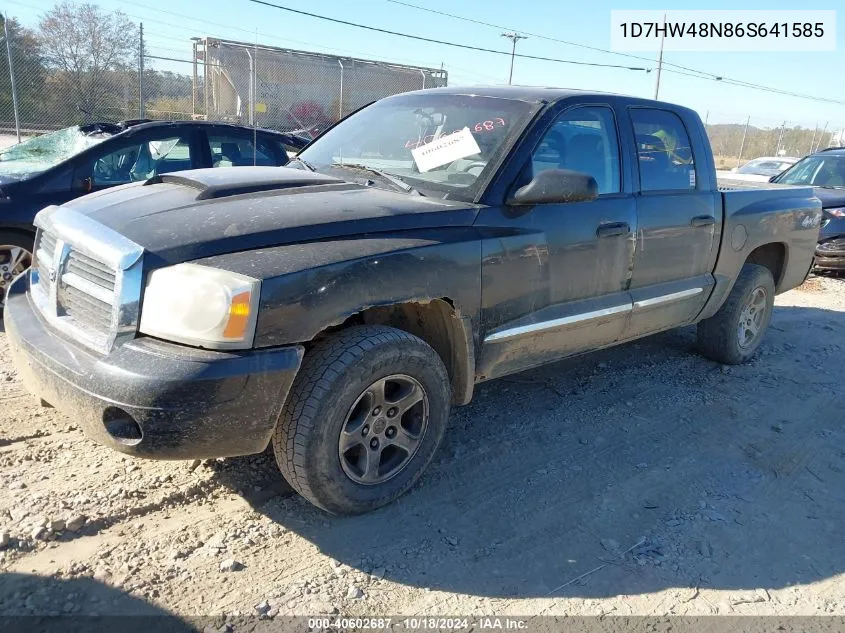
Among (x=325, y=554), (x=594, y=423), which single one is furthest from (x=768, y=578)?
(x=325, y=554)

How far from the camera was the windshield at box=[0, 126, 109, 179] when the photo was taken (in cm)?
563

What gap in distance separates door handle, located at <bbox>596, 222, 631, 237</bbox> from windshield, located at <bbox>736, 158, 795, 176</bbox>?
12989mm

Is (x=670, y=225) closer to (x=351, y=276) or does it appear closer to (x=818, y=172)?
(x=351, y=276)

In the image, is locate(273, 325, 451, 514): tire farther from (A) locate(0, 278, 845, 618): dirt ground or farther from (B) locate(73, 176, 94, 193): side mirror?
(B) locate(73, 176, 94, 193): side mirror

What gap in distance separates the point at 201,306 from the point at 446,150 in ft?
5.40

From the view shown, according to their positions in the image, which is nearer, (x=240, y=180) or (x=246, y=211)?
(x=246, y=211)

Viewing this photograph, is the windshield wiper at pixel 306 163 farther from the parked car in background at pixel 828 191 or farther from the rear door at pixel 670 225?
the parked car in background at pixel 828 191

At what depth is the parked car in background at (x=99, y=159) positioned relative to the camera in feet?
17.2

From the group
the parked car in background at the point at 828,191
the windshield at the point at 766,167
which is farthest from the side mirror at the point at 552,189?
the windshield at the point at 766,167

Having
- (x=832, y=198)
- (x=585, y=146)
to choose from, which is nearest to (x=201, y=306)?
(x=585, y=146)

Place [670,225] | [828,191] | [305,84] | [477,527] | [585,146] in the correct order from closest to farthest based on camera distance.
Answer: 1. [477,527]
2. [585,146]
3. [670,225]
4. [828,191]
5. [305,84]

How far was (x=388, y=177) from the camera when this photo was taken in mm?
3508

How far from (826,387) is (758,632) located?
A: 315 centimetres

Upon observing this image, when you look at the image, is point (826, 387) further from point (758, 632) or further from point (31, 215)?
point (31, 215)
